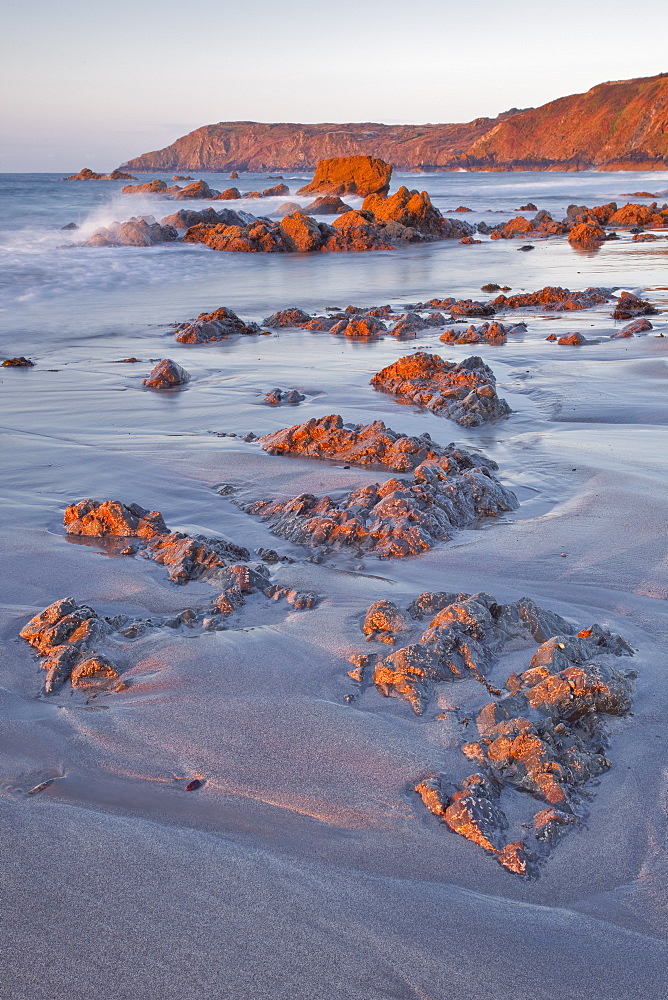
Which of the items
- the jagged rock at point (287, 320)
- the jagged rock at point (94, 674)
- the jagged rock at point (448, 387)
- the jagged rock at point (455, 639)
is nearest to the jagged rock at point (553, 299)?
the jagged rock at point (287, 320)

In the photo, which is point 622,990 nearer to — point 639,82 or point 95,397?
point 95,397

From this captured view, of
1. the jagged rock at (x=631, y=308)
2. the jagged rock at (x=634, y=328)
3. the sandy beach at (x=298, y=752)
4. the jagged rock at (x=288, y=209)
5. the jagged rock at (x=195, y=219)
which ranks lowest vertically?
the sandy beach at (x=298, y=752)

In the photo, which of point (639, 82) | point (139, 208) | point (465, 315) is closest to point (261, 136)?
point (639, 82)

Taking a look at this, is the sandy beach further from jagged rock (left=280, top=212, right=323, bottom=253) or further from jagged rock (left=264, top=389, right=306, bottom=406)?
jagged rock (left=280, top=212, right=323, bottom=253)

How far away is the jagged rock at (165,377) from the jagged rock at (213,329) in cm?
228

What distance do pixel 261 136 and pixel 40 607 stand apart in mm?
188481

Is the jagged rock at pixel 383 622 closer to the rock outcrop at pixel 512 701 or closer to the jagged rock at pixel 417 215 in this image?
the rock outcrop at pixel 512 701

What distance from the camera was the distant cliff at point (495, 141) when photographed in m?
102

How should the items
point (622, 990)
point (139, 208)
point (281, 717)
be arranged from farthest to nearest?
point (139, 208)
point (281, 717)
point (622, 990)

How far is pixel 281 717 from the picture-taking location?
2.30 m

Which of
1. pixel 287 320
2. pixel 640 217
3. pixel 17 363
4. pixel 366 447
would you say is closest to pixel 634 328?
pixel 287 320

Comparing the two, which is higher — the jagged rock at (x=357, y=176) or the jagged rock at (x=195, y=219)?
the jagged rock at (x=357, y=176)

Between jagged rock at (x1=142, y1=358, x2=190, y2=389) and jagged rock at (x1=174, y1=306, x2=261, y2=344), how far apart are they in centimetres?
228

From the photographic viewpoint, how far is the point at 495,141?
13025 centimetres
